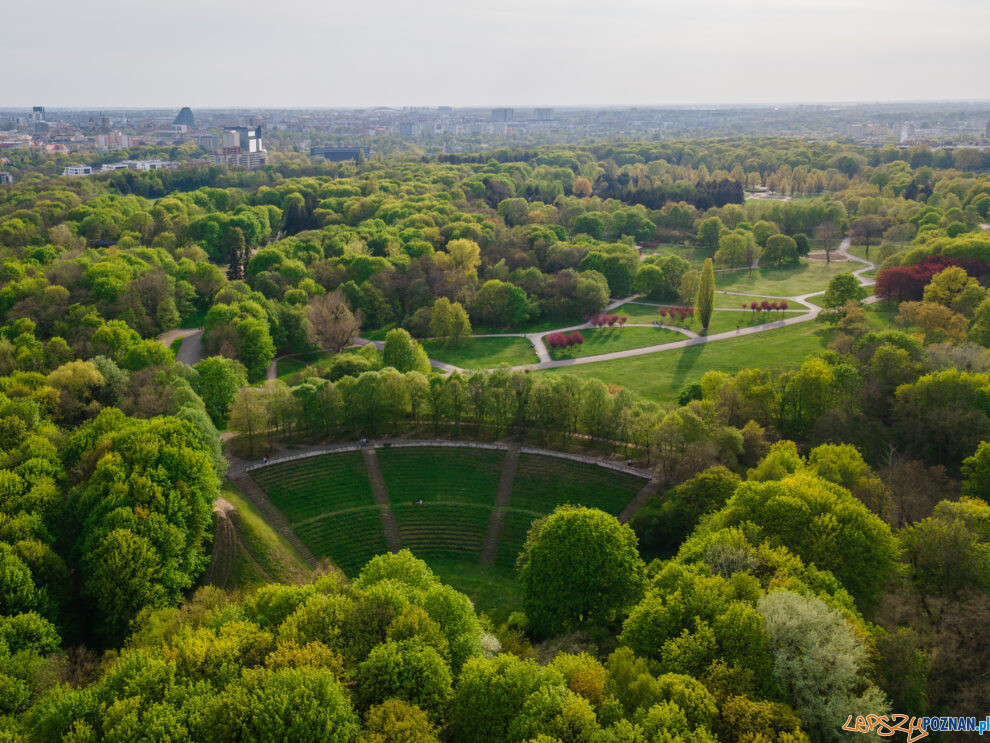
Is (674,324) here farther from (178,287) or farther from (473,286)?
(178,287)

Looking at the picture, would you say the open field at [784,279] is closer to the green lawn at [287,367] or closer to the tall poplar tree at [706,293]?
the tall poplar tree at [706,293]

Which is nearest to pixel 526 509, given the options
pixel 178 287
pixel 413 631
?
pixel 413 631

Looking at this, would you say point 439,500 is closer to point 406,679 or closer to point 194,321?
point 406,679

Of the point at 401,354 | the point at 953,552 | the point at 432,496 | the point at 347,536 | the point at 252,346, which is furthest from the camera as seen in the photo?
the point at 252,346

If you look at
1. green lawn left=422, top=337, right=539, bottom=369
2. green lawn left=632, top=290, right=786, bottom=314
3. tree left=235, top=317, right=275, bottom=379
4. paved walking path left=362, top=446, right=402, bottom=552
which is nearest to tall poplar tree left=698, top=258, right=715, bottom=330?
green lawn left=632, top=290, right=786, bottom=314

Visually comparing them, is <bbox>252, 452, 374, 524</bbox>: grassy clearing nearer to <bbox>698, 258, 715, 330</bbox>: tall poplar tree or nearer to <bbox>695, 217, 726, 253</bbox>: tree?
<bbox>698, 258, 715, 330</bbox>: tall poplar tree

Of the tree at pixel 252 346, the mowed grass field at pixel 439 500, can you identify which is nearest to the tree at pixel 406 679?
the mowed grass field at pixel 439 500

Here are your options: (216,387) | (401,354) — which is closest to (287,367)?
(401,354)
